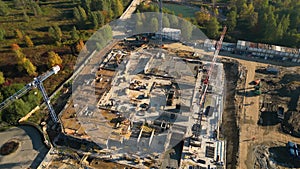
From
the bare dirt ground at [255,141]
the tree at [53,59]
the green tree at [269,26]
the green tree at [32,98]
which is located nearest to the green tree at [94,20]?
the tree at [53,59]

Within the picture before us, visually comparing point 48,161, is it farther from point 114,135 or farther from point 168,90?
point 168,90

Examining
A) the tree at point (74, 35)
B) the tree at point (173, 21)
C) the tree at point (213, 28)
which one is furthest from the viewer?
the tree at point (173, 21)

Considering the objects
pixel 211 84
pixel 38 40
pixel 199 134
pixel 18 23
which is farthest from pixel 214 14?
pixel 18 23

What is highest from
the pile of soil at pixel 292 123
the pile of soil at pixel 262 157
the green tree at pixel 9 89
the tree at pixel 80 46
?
the tree at pixel 80 46

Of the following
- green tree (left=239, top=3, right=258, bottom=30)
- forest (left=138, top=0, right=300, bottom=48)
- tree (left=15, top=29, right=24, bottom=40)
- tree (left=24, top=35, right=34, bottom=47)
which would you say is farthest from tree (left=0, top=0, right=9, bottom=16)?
green tree (left=239, top=3, right=258, bottom=30)

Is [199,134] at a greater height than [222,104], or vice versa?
[222,104]

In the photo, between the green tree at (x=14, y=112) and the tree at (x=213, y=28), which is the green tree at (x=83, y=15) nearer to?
the green tree at (x=14, y=112)

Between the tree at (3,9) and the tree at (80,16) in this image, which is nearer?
the tree at (80,16)
